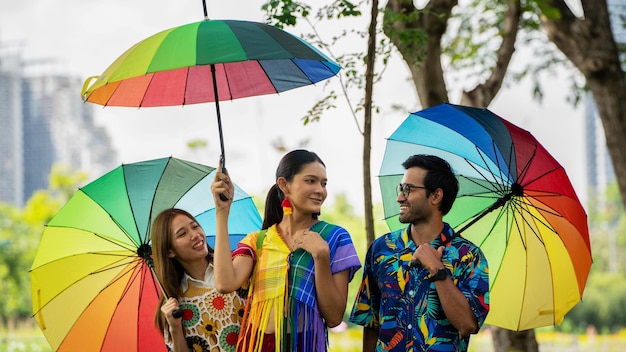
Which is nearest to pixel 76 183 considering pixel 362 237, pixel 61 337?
pixel 362 237

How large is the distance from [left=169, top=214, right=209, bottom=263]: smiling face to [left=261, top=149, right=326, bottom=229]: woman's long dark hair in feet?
1.15

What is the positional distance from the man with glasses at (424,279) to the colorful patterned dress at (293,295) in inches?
5.7

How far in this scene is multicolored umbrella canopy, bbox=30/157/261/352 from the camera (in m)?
4.49

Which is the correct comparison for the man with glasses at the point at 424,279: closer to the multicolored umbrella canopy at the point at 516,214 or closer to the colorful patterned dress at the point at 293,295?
the colorful patterned dress at the point at 293,295

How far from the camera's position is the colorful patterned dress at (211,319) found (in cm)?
405

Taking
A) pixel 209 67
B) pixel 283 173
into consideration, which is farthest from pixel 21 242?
pixel 283 173

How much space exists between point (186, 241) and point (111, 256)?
61 centimetres

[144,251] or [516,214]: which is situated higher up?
[516,214]

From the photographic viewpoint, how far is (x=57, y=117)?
257 feet

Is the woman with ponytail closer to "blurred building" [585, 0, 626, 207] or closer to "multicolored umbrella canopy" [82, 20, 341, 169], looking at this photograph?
"multicolored umbrella canopy" [82, 20, 341, 169]

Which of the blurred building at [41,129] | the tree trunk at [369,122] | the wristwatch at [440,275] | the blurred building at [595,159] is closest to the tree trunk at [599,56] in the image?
the tree trunk at [369,122]

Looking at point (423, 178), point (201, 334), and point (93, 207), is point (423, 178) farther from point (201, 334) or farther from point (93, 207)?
point (93, 207)

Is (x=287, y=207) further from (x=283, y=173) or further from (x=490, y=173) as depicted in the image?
(x=490, y=173)

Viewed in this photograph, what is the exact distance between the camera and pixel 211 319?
13.4 ft
